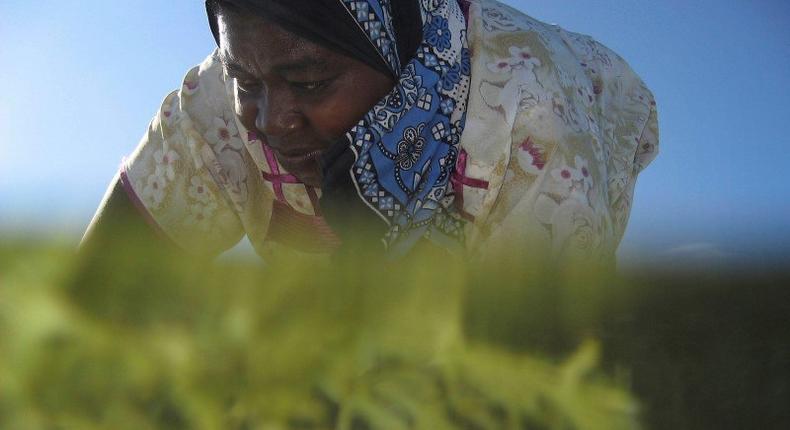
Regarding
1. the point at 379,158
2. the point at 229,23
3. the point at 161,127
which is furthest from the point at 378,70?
the point at 161,127

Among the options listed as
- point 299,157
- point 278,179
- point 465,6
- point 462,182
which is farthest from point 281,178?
point 465,6

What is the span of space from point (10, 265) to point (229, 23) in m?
1.44

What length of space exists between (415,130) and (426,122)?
0.04 m

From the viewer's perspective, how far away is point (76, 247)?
522 millimetres

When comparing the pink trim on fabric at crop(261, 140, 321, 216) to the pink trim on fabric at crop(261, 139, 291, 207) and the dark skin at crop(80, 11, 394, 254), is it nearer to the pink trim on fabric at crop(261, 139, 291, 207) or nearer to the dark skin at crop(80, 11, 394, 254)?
the pink trim on fabric at crop(261, 139, 291, 207)

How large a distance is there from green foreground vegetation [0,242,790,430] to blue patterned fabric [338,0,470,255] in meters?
1.30

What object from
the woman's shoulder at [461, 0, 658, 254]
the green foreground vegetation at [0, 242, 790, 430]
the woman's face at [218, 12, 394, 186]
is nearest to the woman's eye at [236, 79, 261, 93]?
the woman's face at [218, 12, 394, 186]

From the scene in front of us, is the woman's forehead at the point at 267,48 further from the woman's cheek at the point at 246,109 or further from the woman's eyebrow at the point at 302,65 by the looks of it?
the woman's cheek at the point at 246,109

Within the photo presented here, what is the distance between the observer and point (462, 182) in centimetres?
203

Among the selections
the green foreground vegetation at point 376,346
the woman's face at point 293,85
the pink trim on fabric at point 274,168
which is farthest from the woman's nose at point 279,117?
the green foreground vegetation at point 376,346

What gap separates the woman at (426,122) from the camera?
71.9 inches

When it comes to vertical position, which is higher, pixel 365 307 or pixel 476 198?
pixel 365 307

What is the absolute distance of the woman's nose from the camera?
1.84m

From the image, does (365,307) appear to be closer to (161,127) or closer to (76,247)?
(76,247)
